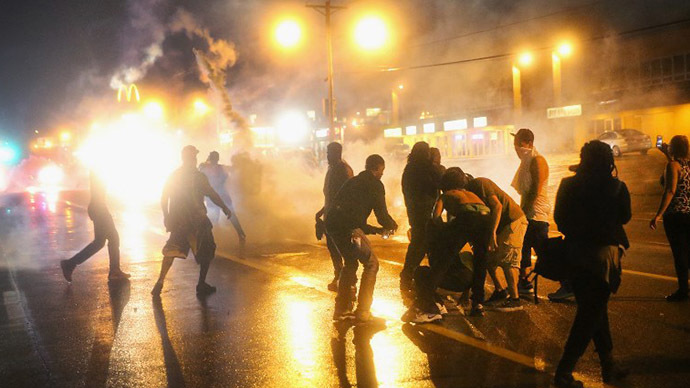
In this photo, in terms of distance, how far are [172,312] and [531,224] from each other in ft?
12.9

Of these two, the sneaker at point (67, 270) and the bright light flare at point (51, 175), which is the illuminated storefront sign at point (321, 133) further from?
the sneaker at point (67, 270)

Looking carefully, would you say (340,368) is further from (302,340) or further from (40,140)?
(40,140)

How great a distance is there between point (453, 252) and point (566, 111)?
3662 cm

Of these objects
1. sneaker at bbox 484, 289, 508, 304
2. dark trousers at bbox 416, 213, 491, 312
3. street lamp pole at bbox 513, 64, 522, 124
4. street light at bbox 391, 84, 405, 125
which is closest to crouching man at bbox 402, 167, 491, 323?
dark trousers at bbox 416, 213, 491, 312

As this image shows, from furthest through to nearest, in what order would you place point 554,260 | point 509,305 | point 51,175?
point 51,175
point 509,305
point 554,260

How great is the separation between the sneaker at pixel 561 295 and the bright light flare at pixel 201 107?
31.6 meters

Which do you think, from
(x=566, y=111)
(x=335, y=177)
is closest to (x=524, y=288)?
(x=335, y=177)

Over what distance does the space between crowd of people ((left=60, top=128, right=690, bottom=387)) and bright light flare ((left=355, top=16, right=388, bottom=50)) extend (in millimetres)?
11224

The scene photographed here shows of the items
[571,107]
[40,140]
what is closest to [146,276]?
[571,107]

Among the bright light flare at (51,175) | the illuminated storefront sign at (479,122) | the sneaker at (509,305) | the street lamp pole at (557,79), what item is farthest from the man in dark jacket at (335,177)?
the bright light flare at (51,175)

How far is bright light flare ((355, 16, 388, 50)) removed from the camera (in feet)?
60.1

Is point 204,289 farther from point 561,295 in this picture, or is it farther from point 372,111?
point 372,111

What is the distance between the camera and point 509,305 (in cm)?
669

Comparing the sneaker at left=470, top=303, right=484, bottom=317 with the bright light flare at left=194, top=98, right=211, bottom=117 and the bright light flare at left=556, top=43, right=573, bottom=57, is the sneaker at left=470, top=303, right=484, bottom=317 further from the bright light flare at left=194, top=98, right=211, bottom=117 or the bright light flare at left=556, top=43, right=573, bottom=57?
the bright light flare at left=194, top=98, right=211, bottom=117
